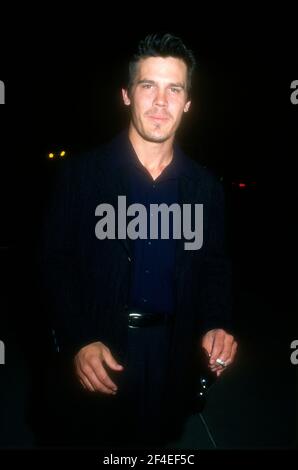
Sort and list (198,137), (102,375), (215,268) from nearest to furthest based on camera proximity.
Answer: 1. (102,375)
2. (215,268)
3. (198,137)

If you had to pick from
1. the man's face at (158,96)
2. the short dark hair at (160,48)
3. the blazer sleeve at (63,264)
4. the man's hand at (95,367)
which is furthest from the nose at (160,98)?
the man's hand at (95,367)

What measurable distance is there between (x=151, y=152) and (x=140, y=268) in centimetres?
54

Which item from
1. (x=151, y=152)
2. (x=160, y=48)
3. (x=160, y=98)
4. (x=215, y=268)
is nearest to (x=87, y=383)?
(x=215, y=268)

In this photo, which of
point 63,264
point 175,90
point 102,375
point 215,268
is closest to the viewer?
point 102,375

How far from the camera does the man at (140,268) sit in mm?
1573

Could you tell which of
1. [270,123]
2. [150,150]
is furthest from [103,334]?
[270,123]

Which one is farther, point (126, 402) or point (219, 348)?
point (126, 402)

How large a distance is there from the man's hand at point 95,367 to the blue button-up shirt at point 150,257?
28cm

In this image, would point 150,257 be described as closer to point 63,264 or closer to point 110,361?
point 63,264

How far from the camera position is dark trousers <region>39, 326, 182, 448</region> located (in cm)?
170

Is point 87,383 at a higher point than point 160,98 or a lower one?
lower

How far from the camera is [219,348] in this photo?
1.61 meters

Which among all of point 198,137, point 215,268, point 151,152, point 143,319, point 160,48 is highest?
point 198,137

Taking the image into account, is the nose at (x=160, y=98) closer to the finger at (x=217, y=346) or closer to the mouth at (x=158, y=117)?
the mouth at (x=158, y=117)
